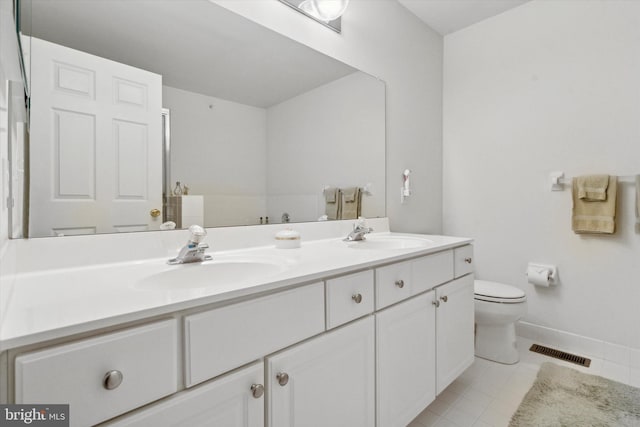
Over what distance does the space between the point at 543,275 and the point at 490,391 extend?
93cm

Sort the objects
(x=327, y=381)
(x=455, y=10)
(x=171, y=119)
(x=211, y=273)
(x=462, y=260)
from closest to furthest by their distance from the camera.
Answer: (x=327, y=381), (x=211, y=273), (x=171, y=119), (x=462, y=260), (x=455, y=10)

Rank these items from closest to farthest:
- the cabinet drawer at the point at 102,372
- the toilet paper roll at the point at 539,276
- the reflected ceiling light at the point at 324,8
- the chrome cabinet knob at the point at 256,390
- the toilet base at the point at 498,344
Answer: the cabinet drawer at the point at 102,372 → the chrome cabinet knob at the point at 256,390 → the reflected ceiling light at the point at 324,8 → the toilet base at the point at 498,344 → the toilet paper roll at the point at 539,276

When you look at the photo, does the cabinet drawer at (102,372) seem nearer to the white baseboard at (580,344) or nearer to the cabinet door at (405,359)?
the cabinet door at (405,359)

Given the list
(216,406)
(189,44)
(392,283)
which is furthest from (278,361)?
(189,44)

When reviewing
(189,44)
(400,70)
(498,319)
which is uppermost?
(400,70)

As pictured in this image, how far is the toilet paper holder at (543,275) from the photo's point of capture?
2.16 meters

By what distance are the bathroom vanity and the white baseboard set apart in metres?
1.22

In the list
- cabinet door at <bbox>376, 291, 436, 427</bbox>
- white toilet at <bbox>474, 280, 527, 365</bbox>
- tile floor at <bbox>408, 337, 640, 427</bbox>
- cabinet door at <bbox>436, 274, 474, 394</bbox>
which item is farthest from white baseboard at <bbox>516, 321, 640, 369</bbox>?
cabinet door at <bbox>376, 291, 436, 427</bbox>

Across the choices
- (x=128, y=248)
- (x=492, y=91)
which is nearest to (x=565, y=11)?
(x=492, y=91)

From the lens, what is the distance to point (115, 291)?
28.6 inches

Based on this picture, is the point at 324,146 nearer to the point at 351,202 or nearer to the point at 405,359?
the point at 351,202

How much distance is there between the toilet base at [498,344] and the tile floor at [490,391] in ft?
0.13

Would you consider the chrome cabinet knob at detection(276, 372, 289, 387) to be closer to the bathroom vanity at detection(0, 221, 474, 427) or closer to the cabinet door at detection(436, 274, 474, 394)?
the bathroom vanity at detection(0, 221, 474, 427)

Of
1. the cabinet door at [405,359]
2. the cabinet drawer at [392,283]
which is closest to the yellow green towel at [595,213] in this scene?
the cabinet door at [405,359]
